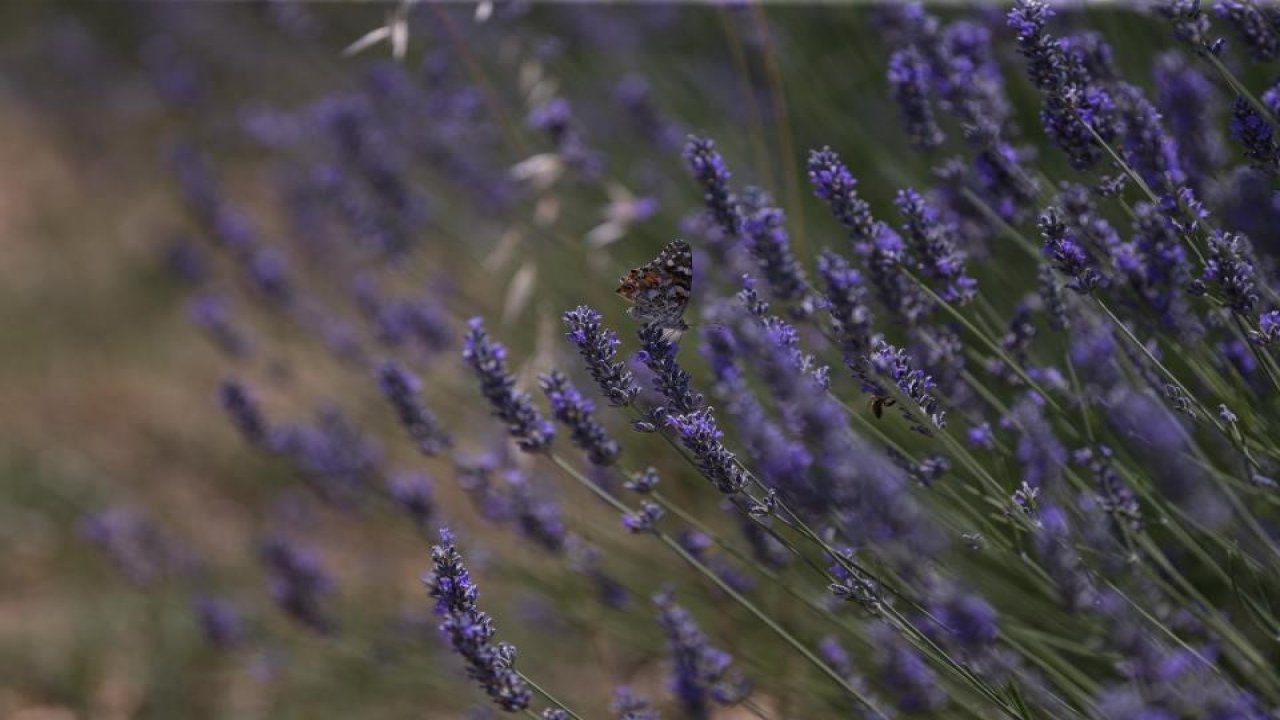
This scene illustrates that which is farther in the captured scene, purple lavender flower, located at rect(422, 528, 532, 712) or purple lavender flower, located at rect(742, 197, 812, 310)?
purple lavender flower, located at rect(742, 197, 812, 310)

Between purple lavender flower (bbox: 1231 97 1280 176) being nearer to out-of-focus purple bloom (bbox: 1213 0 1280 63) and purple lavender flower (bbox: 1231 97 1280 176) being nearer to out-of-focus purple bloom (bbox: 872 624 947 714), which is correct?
out-of-focus purple bloom (bbox: 1213 0 1280 63)

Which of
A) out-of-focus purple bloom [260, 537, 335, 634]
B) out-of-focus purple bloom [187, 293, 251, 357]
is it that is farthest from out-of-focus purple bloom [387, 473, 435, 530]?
out-of-focus purple bloom [187, 293, 251, 357]

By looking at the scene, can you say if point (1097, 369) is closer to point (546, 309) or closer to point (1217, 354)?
point (1217, 354)

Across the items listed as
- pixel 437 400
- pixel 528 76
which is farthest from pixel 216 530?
pixel 528 76

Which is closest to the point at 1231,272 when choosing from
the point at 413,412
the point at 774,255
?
the point at 774,255

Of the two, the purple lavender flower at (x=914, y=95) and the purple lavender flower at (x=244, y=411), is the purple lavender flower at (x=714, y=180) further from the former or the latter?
the purple lavender flower at (x=244, y=411)

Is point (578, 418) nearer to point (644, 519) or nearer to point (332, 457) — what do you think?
point (644, 519)

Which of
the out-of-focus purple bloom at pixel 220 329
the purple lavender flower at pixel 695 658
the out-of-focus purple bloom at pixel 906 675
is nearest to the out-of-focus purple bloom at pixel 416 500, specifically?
the purple lavender flower at pixel 695 658
